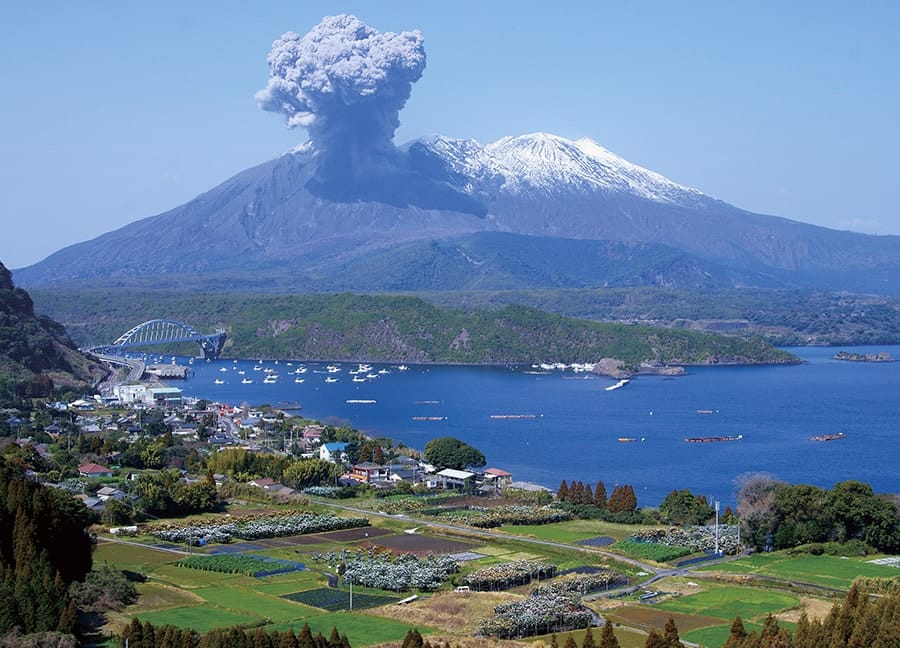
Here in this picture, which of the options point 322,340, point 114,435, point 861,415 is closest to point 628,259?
point 322,340

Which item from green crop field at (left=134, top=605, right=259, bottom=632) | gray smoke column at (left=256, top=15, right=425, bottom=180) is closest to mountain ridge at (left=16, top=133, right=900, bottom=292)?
gray smoke column at (left=256, top=15, right=425, bottom=180)

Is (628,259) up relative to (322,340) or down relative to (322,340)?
up

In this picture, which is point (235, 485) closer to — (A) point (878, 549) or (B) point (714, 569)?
(B) point (714, 569)

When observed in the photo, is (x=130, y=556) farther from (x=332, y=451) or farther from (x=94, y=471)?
(x=332, y=451)

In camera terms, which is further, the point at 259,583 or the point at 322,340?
the point at 322,340

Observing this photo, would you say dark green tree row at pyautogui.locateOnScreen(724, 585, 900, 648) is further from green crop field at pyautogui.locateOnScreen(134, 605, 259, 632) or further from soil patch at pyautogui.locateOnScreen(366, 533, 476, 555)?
soil patch at pyautogui.locateOnScreen(366, 533, 476, 555)
